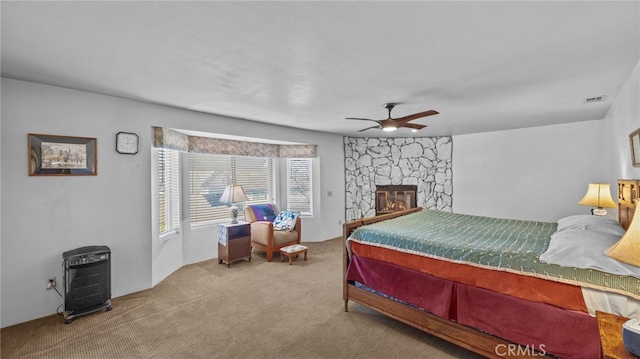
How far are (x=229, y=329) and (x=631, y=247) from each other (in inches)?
115

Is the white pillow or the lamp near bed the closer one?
the white pillow

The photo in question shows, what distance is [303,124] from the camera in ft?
16.1

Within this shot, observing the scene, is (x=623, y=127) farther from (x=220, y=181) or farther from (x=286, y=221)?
(x=220, y=181)

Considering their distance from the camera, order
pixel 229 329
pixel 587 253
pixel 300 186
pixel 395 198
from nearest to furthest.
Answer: pixel 587 253, pixel 229 329, pixel 300 186, pixel 395 198

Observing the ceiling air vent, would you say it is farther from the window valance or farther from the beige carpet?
the window valance

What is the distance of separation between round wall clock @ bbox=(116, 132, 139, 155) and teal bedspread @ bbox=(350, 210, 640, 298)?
2.97m

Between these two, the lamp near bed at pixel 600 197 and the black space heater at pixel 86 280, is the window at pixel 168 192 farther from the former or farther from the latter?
the lamp near bed at pixel 600 197

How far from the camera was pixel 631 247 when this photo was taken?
1200mm

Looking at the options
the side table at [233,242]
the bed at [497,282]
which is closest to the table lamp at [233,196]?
the side table at [233,242]

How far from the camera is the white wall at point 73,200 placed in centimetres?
262

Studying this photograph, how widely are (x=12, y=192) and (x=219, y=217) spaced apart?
2.74 metres

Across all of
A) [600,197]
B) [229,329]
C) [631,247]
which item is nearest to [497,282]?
[631,247]

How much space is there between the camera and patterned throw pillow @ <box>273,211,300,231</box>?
492 cm

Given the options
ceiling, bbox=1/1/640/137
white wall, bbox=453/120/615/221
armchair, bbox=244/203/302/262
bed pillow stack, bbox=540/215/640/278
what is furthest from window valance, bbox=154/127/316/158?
bed pillow stack, bbox=540/215/640/278
